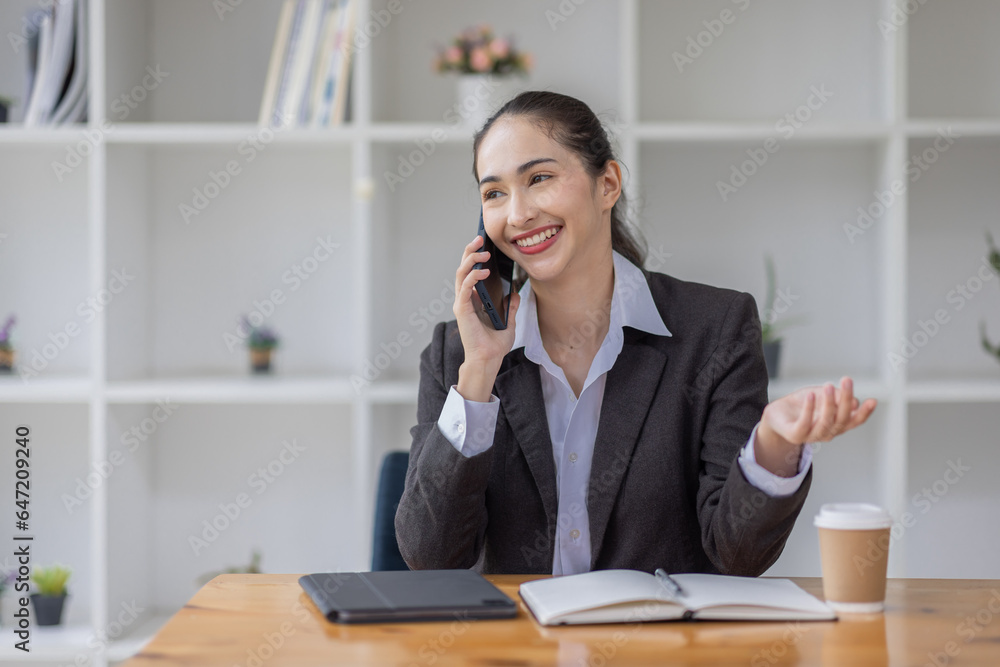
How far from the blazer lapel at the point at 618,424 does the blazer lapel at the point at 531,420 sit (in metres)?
0.03

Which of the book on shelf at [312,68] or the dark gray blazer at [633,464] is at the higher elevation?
the book on shelf at [312,68]

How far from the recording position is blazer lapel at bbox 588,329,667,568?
149 centimetres

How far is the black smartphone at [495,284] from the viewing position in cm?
156

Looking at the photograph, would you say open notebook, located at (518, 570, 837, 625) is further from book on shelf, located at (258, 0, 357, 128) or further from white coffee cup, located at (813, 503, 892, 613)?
book on shelf, located at (258, 0, 357, 128)

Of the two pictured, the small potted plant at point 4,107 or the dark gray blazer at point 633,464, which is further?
the small potted plant at point 4,107

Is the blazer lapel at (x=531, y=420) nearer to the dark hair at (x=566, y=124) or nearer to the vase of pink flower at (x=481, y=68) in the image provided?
the dark hair at (x=566, y=124)

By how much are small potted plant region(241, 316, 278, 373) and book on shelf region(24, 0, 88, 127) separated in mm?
721

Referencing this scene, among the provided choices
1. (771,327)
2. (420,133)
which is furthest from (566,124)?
(771,327)

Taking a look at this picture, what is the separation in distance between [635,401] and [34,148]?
193 cm

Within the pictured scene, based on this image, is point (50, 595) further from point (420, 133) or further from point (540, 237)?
point (540, 237)

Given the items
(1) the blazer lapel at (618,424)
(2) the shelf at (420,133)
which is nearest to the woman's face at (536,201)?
(1) the blazer lapel at (618,424)

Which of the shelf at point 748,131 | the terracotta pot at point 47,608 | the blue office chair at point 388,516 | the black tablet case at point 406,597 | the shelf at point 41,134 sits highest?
the shelf at point 748,131

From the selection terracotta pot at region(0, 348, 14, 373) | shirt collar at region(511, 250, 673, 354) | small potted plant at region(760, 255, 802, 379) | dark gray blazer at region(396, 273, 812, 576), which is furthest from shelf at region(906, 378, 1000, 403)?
terracotta pot at region(0, 348, 14, 373)

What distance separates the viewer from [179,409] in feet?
8.59
